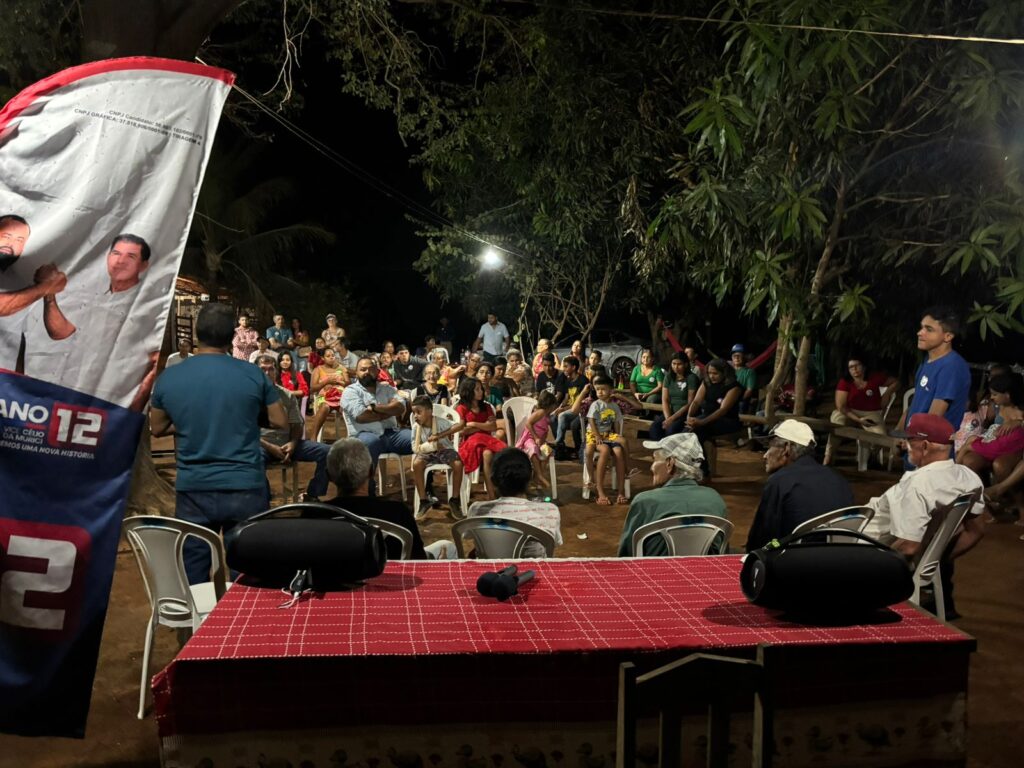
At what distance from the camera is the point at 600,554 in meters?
6.59

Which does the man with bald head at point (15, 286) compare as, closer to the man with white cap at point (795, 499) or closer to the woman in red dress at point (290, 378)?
the man with white cap at point (795, 499)

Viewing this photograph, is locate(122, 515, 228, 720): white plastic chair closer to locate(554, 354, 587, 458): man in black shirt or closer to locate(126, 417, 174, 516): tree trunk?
locate(126, 417, 174, 516): tree trunk

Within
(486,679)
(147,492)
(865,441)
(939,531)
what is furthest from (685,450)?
(865,441)

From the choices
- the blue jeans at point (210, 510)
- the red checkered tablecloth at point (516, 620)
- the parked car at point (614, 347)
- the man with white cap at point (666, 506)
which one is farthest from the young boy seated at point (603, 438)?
the parked car at point (614, 347)

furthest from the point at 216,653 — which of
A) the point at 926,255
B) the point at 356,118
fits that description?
the point at 356,118

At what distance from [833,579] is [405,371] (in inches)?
425

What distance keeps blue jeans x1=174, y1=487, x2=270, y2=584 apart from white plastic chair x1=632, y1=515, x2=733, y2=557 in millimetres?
1715

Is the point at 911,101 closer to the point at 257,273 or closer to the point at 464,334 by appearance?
the point at 257,273

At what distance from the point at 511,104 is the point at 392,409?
5.79 m

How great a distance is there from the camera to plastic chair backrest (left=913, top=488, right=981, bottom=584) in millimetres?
4293

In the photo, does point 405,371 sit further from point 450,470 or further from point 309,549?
point 309,549

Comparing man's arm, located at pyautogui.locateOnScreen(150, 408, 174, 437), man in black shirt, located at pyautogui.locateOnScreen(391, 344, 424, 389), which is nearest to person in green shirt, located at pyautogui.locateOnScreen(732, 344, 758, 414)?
man in black shirt, located at pyautogui.locateOnScreen(391, 344, 424, 389)

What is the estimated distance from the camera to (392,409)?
7.80 meters

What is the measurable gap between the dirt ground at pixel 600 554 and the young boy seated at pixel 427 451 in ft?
0.57
